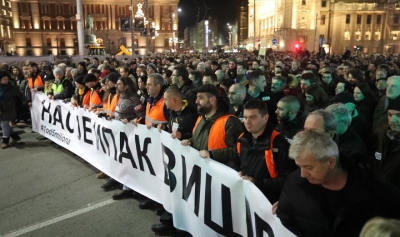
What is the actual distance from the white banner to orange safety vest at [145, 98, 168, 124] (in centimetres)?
27

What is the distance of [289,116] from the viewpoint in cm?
423

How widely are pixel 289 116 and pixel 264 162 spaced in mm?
1262

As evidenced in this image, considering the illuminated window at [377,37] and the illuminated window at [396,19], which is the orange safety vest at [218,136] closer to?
the illuminated window at [377,37]

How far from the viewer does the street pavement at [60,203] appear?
465cm

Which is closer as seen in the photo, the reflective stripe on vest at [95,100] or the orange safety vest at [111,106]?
the orange safety vest at [111,106]

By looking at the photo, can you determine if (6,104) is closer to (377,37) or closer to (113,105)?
(113,105)

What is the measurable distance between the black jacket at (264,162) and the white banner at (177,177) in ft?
0.43

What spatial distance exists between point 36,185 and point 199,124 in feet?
12.1

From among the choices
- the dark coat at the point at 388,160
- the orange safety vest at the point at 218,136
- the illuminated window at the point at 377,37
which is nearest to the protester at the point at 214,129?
the orange safety vest at the point at 218,136

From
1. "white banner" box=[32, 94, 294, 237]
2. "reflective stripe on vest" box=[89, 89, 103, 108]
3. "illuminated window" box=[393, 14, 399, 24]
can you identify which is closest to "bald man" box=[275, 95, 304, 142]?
"white banner" box=[32, 94, 294, 237]

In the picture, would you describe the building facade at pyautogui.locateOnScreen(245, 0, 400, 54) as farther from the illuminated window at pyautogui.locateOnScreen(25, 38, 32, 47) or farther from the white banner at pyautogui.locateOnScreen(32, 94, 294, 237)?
the white banner at pyautogui.locateOnScreen(32, 94, 294, 237)

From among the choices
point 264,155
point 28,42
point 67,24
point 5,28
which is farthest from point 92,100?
point 5,28

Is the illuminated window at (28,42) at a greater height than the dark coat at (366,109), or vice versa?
the illuminated window at (28,42)

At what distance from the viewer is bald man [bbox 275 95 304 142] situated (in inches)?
165
